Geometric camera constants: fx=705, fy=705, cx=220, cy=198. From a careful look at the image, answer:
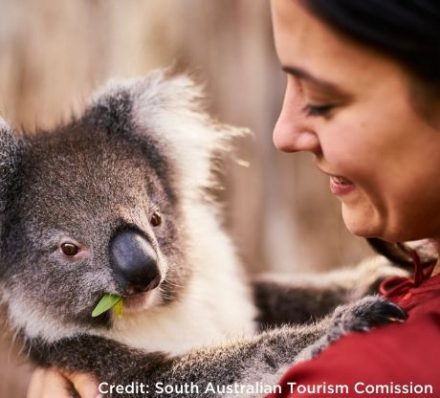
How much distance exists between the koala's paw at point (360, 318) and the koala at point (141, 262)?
0.28 ft

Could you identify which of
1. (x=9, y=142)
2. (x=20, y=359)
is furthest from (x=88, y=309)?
(x=9, y=142)

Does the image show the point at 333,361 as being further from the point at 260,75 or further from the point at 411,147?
the point at 260,75

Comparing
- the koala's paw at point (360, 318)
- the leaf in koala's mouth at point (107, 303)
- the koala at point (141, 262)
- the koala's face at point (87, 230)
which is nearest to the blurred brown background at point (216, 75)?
the koala at point (141, 262)

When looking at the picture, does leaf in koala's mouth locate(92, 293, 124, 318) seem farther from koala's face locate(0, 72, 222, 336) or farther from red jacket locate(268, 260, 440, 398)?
red jacket locate(268, 260, 440, 398)

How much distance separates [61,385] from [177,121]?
33.9 inches

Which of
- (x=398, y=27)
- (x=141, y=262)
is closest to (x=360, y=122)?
(x=398, y=27)

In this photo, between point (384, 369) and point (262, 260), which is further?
point (262, 260)

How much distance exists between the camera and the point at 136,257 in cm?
157

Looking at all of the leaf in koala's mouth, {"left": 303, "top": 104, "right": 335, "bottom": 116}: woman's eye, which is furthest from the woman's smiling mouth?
the leaf in koala's mouth

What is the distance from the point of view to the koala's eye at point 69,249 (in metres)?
1.71

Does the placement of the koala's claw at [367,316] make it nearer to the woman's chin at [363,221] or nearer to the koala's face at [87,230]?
the woman's chin at [363,221]

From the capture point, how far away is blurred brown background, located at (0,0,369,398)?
365 centimetres

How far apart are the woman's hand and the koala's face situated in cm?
13

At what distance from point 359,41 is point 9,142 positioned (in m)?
1.21
